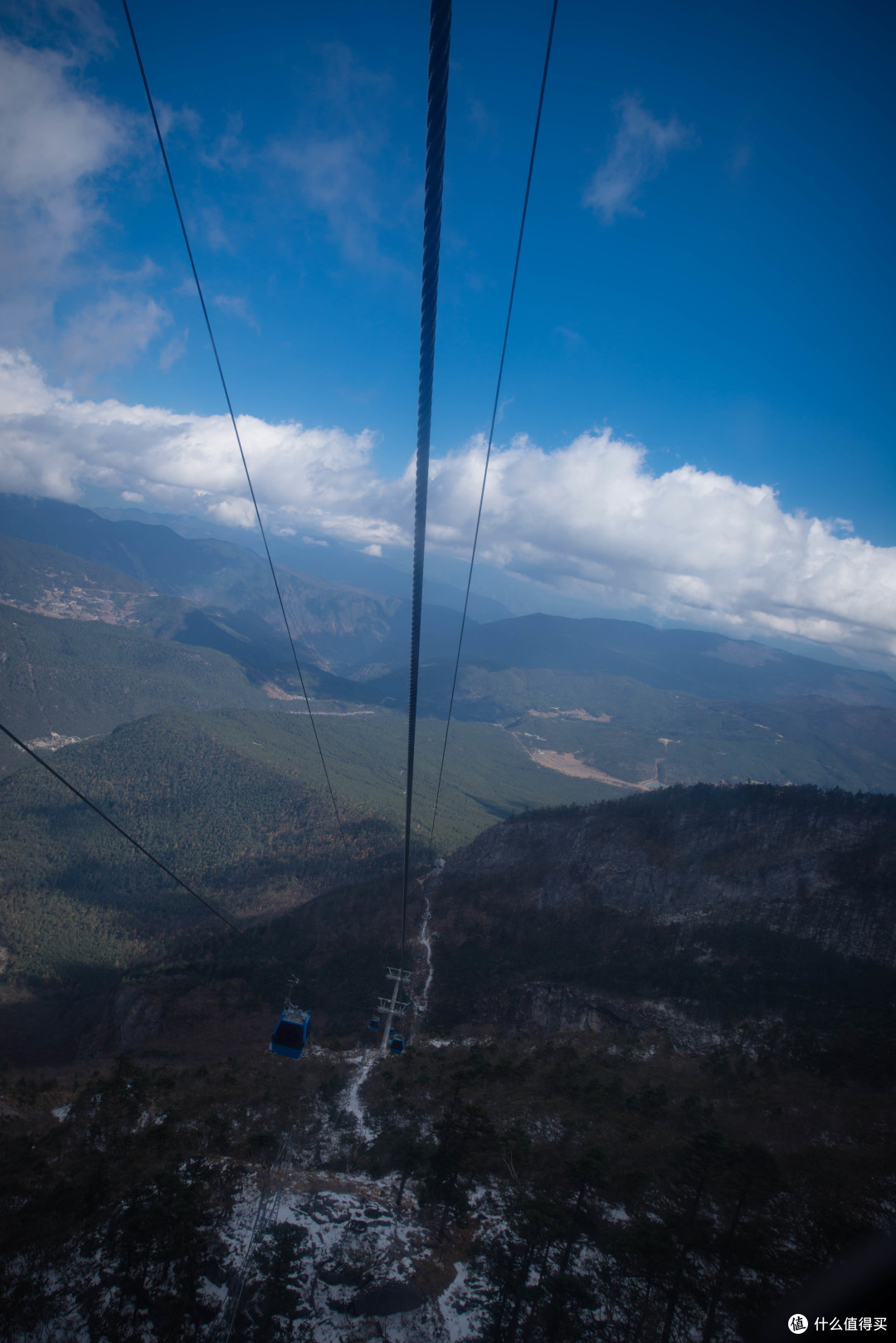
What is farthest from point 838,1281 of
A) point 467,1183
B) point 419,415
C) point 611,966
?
point 611,966

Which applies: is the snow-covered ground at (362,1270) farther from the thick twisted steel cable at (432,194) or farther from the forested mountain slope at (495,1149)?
the thick twisted steel cable at (432,194)

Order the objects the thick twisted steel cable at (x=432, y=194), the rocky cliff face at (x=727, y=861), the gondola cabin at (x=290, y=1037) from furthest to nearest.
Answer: the rocky cliff face at (x=727, y=861) → the gondola cabin at (x=290, y=1037) → the thick twisted steel cable at (x=432, y=194)

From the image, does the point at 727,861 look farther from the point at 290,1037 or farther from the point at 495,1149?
the point at 290,1037

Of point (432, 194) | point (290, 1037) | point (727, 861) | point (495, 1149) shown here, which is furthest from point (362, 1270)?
point (727, 861)

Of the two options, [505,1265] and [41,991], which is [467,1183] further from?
[41,991]

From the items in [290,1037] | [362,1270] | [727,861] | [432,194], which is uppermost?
[432,194]

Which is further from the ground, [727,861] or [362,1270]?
[727,861]

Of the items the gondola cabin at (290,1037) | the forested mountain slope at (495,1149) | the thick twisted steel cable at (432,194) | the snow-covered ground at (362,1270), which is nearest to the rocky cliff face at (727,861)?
the forested mountain slope at (495,1149)

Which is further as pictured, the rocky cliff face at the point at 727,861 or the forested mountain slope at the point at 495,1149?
the rocky cliff face at the point at 727,861
